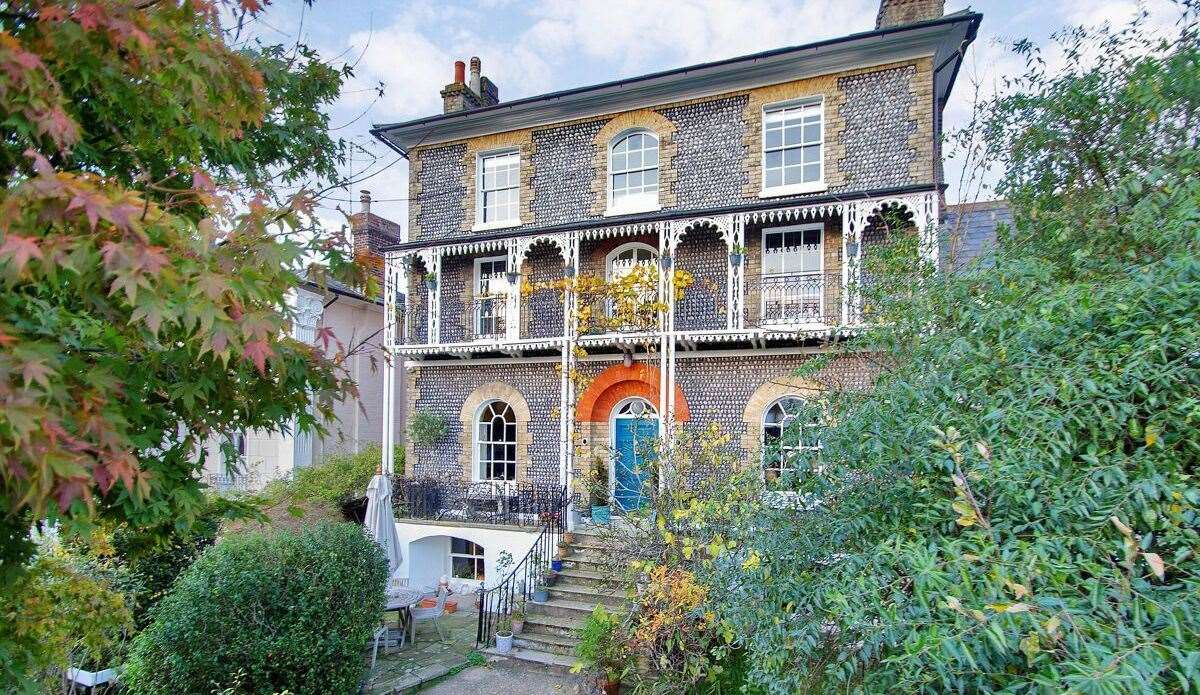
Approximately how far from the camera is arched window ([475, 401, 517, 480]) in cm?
1417

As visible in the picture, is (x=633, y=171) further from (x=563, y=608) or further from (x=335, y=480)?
(x=335, y=480)

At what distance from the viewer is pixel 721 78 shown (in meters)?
12.6

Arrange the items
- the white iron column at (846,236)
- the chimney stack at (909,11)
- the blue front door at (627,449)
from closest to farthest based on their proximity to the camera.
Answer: the white iron column at (846,236), the chimney stack at (909,11), the blue front door at (627,449)

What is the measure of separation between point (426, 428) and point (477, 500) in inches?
87.2

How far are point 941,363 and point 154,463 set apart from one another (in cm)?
419

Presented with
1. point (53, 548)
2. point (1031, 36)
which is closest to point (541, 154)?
point (1031, 36)

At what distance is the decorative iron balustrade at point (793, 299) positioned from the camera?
38.4ft

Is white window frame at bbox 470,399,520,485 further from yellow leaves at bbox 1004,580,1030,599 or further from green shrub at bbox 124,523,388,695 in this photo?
yellow leaves at bbox 1004,580,1030,599

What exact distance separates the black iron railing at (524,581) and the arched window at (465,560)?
225 cm

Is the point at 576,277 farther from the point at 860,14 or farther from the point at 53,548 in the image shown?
the point at 53,548

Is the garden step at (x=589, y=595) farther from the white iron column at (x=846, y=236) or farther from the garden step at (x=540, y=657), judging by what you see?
the white iron column at (x=846, y=236)

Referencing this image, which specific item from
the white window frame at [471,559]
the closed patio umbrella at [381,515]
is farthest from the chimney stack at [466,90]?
the white window frame at [471,559]

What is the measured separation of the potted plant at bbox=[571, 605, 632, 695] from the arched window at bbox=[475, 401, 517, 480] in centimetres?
666

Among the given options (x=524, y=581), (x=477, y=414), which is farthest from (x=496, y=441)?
(x=524, y=581)
